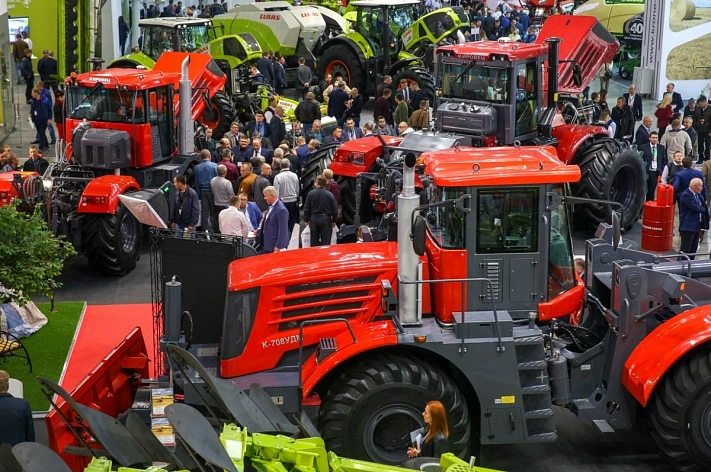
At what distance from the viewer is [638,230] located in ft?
56.8

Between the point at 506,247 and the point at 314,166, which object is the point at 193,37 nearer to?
the point at 314,166

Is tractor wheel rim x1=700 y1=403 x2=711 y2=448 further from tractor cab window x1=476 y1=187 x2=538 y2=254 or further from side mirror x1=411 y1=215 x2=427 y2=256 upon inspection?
side mirror x1=411 y1=215 x2=427 y2=256

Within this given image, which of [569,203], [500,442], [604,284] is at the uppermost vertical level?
[569,203]

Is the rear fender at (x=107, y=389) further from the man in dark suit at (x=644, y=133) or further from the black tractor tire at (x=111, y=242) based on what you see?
the man in dark suit at (x=644, y=133)

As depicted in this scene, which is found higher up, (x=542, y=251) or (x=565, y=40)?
(x=565, y=40)

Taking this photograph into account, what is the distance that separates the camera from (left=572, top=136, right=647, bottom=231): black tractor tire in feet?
53.8

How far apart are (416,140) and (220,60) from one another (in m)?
11.1

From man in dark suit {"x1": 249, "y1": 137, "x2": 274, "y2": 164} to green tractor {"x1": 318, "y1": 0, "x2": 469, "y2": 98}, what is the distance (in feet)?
28.7

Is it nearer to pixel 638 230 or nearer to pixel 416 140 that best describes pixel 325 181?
pixel 416 140

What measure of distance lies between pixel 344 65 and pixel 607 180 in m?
11.5

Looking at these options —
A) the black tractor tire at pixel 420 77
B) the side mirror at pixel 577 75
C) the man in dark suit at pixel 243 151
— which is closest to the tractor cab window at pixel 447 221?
the man in dark suit at pixel 243 151

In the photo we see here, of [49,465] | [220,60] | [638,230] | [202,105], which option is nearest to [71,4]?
[220,60]

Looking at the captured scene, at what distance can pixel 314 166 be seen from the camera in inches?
671

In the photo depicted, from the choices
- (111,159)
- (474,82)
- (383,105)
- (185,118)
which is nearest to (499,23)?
(383,105)
